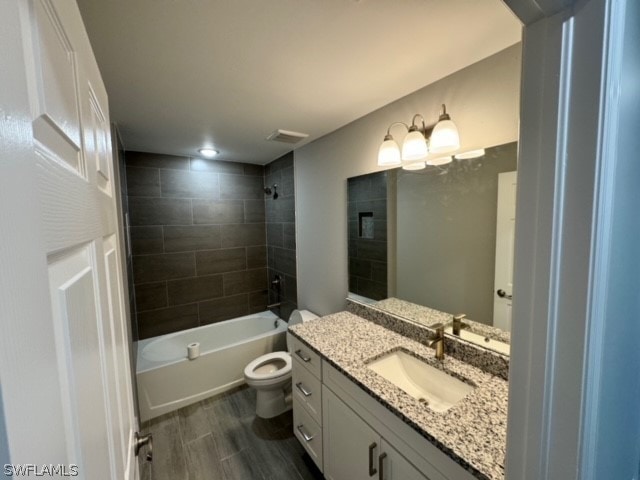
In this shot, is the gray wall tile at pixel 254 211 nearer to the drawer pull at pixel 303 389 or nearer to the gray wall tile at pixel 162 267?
the gray wall tile at pixel 162 267

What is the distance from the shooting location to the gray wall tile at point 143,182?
259 cm

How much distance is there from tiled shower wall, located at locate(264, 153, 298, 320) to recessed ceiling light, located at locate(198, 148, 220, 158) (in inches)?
26.5

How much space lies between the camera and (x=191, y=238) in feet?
9.51

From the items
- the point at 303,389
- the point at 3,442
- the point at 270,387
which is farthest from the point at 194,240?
the point at 3,442

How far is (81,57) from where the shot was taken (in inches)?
20.7

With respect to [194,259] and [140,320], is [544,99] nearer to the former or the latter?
[194,259]

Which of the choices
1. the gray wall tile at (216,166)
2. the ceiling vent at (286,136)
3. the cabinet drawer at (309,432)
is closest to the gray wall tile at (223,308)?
the gray wall tile at (216,166)

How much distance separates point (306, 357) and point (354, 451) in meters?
0.51

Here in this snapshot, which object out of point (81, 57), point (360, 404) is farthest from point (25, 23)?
point (360, 404)

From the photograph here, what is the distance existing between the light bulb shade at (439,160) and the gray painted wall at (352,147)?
0.33ft

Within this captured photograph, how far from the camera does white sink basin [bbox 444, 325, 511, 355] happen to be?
1240 mm

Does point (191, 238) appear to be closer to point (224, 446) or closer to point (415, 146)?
point (224, 446)

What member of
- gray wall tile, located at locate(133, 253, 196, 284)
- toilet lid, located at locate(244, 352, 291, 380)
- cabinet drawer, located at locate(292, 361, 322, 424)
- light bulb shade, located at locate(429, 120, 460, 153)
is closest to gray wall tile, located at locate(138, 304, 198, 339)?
gray wall tile, located at locate(133, 253, 196, 284)

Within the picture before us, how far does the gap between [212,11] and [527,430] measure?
1480 millimetres
